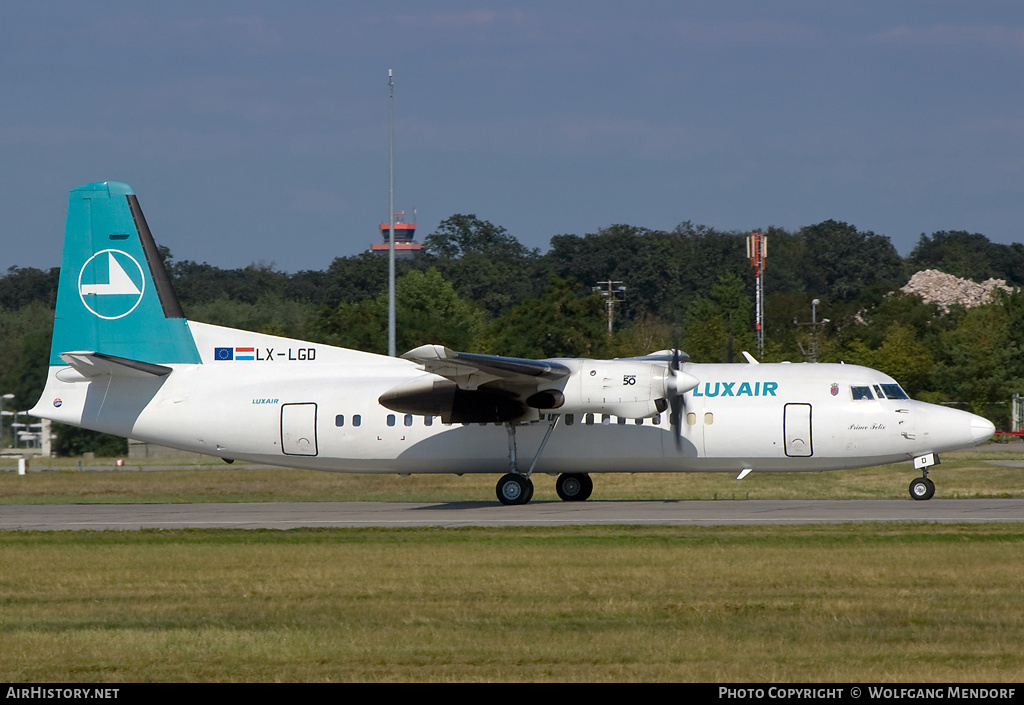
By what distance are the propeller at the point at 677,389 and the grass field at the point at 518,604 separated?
4.22m

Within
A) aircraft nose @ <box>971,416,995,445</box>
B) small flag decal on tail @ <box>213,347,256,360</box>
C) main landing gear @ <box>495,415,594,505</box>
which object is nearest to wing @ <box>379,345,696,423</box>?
main landing gear @ <box>495,415,594,505</box>

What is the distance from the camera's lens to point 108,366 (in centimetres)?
2308

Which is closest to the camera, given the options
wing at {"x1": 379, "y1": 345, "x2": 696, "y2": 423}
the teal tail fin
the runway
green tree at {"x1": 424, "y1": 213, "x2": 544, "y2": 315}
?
the runway

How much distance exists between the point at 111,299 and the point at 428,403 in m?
6.94

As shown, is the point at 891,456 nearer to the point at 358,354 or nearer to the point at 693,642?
the point at 358,354

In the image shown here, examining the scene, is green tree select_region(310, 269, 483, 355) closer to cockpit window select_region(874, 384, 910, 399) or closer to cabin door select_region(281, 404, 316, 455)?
cabin door select_region(281, 404, 316, 455)

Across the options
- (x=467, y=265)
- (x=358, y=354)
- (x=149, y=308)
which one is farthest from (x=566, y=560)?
(x=467, y=265)

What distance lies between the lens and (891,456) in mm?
21953

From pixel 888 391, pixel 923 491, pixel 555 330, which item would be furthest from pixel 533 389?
pixel 555 330

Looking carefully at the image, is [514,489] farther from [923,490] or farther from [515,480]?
[923,490]

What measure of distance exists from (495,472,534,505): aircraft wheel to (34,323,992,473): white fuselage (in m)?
0.40

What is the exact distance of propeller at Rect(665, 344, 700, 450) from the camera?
2150 cm

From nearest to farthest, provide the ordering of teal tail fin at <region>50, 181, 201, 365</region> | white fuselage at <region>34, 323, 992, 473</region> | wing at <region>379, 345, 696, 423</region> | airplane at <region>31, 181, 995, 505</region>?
1. wing at <region>379, 345, 696, 423</region>
2. airplane at <region>31, 181, 995, 505</region>
3. white fuselage at <region>34, 323, 992, 473</region>
4. teal tail fin at <region>50, 181, 201, 365</region>

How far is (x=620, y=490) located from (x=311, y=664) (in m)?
20.6
